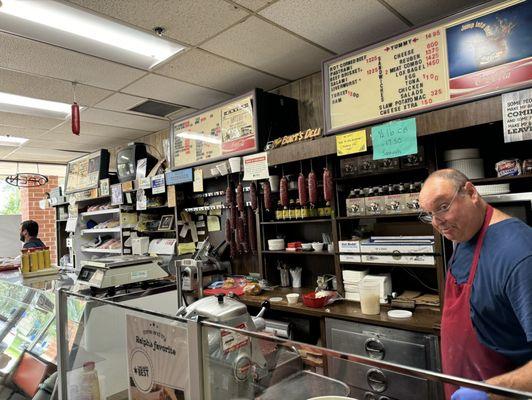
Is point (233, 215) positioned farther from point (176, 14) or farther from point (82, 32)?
point (82, 32)

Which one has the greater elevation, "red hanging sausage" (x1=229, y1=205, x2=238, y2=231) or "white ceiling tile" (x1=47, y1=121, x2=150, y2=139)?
"white ceiling tile" (x1=47, y1=121, x2=150, y2=139)

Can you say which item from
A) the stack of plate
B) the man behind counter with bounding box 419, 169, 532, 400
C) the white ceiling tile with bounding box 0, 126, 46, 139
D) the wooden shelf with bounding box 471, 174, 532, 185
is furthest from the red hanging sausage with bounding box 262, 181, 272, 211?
the white ceiling tile with bounding box 0, 126, 46, 139

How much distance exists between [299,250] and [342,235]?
1.45 ft

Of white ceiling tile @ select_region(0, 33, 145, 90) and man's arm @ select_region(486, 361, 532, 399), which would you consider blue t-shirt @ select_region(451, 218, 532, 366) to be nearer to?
→ man's arm @ select_region(486, 361, 532, 399)

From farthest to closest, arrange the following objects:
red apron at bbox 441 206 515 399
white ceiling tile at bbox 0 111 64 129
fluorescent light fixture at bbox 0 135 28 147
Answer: fluorescent light fixture at bbox 0 135 28 147, white ceiling tile at bbox 0 111 64 129, red apron at bbox 441 206 515 399

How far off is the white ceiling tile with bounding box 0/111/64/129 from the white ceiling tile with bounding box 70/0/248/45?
2727mm

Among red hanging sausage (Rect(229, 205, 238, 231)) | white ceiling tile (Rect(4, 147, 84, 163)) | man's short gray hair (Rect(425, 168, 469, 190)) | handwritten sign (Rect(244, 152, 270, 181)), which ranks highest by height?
white ceiling tile (Rect(4, 147, 84, 163))

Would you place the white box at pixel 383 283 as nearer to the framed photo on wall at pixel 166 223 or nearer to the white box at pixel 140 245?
the framed photo on wall at pixel 166 223

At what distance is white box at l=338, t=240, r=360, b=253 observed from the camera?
104 inches

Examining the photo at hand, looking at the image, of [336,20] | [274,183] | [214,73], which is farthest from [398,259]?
[214,73]

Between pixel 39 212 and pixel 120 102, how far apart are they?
5.89 m

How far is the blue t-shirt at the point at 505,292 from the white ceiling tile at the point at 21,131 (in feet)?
17.7

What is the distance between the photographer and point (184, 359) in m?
1.05

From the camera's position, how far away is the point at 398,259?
8.06ft
